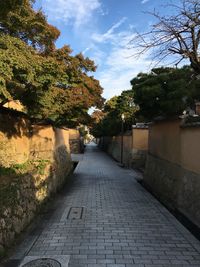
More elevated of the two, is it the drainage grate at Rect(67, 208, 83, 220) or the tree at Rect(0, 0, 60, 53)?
the tree at Rect(0, 0, 60, 53)

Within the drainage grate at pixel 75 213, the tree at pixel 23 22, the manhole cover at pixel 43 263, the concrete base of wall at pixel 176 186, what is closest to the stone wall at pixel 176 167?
the concrete base of wall at pixel 176 186

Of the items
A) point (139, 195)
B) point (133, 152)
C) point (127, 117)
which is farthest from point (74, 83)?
point (127, 117)

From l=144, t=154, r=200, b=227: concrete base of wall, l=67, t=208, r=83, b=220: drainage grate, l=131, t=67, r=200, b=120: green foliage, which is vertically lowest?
l=67, t=208, r=83, b=220: drainage grate

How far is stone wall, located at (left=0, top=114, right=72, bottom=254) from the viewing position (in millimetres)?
6496

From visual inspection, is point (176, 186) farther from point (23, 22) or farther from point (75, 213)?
point (23, 22)

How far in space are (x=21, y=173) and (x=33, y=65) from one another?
371cm

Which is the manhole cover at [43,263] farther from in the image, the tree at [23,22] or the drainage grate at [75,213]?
the tree at [23,22]

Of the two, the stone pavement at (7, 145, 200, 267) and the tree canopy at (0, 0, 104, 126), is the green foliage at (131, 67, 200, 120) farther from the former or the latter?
the stone pavement at (7, 145, 200, 267)

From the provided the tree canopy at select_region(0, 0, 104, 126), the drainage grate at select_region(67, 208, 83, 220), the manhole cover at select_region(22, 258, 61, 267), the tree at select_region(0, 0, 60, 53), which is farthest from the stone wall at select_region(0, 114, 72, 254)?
the tree at select_region(0, 0, 60, 53)

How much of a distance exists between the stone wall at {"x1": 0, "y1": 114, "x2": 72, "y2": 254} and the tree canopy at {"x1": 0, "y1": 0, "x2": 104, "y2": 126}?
4.49 ft

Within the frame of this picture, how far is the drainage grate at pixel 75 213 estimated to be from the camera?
8906 millimetres

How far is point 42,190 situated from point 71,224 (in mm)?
2477

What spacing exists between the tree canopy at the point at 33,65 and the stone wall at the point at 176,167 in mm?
4055

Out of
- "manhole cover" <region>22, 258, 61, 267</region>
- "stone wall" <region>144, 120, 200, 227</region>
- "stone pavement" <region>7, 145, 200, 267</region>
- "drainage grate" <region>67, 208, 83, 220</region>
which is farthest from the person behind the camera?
"drainage grate" <region>67, 208, 83, 220</region>
